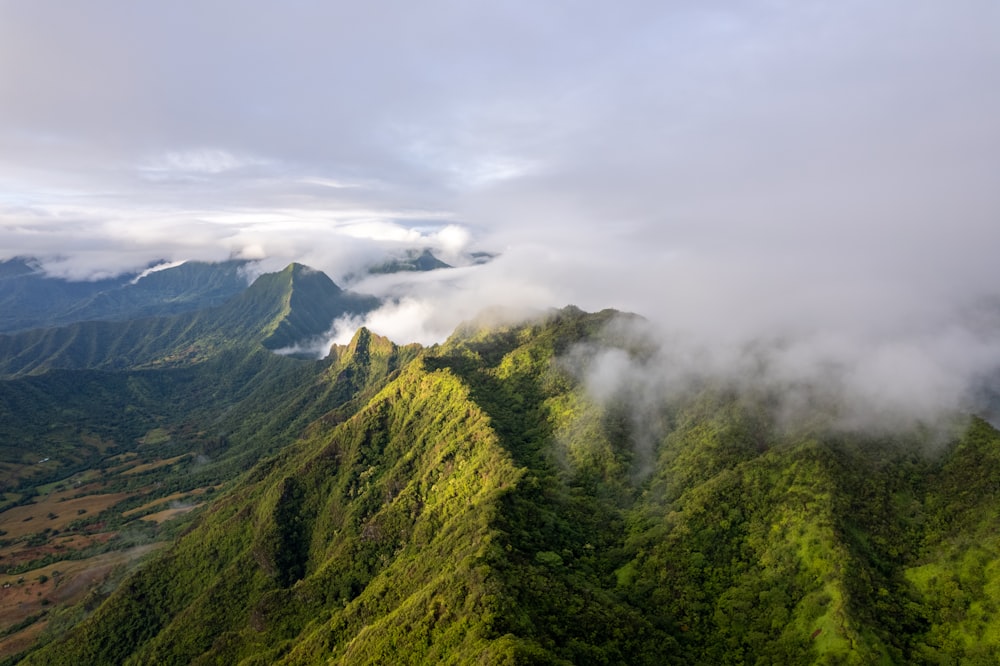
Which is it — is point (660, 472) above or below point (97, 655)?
Result: above

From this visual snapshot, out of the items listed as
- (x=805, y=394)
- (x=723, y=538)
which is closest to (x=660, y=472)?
(x=723, y=538)

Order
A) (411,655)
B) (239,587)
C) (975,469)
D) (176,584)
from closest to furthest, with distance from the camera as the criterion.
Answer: (411,655)
(975,469)
(239,587)
(176,584)

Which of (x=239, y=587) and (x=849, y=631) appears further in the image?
(x=239, y=587)

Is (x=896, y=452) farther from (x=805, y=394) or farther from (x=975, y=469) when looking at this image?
(x=805, y=394)

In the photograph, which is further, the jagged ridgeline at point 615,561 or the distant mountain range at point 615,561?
the distant mountain range at point 615,561

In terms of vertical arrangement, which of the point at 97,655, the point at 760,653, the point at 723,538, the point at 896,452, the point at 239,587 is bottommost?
the point at 97,655

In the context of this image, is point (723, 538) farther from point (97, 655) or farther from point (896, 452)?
point (97, 655)

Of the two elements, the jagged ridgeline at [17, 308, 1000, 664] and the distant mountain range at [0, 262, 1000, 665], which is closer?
the jagged ridgeline at [17, 308, 1000, 664]

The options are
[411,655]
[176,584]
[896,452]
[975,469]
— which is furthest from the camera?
[176,584]
